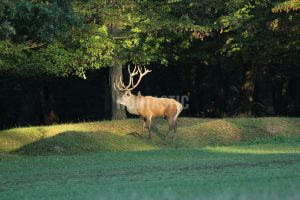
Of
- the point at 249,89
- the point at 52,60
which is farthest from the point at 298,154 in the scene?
the point at 249,89

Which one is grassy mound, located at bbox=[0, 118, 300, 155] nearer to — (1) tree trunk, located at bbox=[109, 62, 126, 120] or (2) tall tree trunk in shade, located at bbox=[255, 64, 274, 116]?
(1) tree trunk, located at bbox=[109, 62, 126, 120]

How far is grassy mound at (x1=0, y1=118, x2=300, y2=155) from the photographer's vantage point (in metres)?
26.7

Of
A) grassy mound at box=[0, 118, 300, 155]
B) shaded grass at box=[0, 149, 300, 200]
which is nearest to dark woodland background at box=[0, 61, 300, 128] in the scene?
grassy mound at box=[0, 118, 300, 155]

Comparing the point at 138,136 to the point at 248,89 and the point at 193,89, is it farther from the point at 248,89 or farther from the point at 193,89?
the point at 193,89

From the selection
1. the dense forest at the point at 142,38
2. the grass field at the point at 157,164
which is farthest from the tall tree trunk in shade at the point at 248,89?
the grass field at the point at 157,164

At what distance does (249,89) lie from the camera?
4381cm

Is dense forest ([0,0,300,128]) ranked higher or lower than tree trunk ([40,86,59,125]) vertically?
higher

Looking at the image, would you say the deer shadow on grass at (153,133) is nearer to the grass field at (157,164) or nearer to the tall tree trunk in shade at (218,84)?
the grass field at (157,164)

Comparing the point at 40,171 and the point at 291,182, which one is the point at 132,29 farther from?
the point at 291,182

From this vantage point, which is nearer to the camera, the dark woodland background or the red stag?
the red stag

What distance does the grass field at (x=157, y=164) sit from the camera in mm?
12930

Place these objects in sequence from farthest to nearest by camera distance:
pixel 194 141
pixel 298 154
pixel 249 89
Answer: pixel 249 89, pixel 194 141, pixel 298 154

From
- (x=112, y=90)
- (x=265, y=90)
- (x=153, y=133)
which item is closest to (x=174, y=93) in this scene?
(x=265, y=90)

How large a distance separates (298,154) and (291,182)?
7327 mm
